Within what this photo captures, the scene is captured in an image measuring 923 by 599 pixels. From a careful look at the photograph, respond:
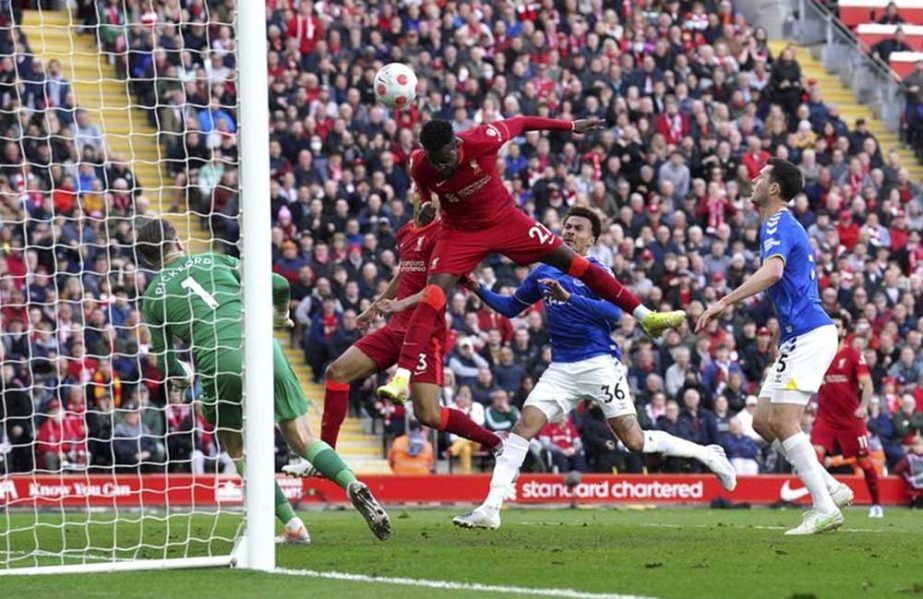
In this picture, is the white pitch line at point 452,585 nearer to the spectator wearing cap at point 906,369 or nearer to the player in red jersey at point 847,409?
the player in red jersey at point 847,409

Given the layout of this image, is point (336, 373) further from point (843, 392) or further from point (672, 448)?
point (843, 392)

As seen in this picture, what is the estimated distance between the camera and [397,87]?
519 inches

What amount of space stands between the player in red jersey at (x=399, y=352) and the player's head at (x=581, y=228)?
1.06m

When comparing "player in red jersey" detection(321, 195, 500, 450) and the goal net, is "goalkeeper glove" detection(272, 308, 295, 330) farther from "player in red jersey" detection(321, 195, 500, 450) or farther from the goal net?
the goal net

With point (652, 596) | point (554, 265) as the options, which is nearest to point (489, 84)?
point (554, 265)

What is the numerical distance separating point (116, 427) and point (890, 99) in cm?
2009

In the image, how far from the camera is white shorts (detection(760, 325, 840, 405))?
12578 mm

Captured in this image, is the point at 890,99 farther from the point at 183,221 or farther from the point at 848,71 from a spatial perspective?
the point at 183,221

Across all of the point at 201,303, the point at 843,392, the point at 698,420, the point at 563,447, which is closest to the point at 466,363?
the point at 563,447

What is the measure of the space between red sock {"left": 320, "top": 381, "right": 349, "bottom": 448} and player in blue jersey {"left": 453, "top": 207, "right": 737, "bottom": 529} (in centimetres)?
138

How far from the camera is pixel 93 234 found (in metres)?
22.2

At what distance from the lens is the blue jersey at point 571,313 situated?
13.9 meters

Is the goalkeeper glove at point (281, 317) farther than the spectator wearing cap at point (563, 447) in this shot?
No

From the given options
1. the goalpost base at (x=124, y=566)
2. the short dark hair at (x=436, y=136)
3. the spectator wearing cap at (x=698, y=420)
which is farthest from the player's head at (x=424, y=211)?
the spectator wearing cap at (x=698, y=420)
